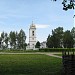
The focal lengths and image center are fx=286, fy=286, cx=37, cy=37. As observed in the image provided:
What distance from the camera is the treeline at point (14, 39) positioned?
496ft

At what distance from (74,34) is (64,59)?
131m

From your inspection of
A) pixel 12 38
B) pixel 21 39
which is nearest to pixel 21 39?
pixel 21 39

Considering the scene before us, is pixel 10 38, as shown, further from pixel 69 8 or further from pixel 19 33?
pixel 69 8

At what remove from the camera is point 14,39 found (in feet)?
495

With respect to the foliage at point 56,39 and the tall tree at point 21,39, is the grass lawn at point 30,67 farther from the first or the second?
the tall tree at point 21,39

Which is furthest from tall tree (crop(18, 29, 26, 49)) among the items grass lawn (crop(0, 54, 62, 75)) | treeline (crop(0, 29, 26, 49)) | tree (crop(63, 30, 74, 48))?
grass lawn (crop(0, 54, 62, 75))

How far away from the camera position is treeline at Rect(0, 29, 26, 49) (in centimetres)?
15111

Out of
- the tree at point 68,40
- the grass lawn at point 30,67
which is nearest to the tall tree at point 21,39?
the tree at point 68,40

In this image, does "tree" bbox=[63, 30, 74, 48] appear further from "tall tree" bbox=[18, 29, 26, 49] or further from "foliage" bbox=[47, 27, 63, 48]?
"tall tree" bbox=[18, 29, 26, 49]

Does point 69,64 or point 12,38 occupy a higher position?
point 12,38

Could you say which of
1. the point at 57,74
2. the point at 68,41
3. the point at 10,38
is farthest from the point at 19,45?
the point at 57,74

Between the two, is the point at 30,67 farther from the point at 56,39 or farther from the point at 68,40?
the point at 56,39

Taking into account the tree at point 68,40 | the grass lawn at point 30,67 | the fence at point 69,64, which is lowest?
the grass lawn at point 30,67

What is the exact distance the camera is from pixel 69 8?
1661cm
